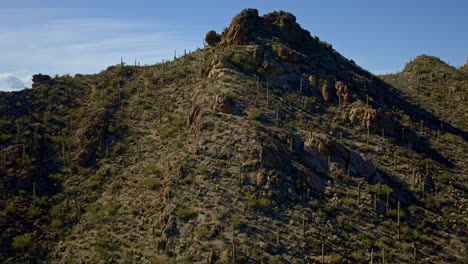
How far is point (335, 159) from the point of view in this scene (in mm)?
30859

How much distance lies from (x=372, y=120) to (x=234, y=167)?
14.6 meters

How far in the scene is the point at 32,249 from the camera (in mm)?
25984

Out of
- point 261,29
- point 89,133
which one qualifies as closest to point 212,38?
point 261,29

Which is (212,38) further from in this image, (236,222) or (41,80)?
(236,222)

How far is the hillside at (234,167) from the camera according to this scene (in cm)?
2484

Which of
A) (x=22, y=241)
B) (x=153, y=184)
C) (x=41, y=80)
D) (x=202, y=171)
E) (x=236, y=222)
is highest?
(x=41, y=80)

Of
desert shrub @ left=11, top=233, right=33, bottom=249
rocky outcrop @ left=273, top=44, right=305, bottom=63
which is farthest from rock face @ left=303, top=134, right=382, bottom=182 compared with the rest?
desert shrub @ left=11, top=233, right=33, bottom=249

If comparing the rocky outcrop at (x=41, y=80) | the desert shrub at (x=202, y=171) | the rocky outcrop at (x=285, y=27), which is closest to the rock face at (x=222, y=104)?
the desert shrub at (x=202, y=171)

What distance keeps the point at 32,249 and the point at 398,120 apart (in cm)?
3341

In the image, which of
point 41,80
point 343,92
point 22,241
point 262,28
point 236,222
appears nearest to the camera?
point 236,222

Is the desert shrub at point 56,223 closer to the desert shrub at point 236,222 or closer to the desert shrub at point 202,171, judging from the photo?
the desert shrub at point 202,171

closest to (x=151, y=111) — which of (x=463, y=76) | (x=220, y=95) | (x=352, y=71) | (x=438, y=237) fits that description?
(x=220, y=95)

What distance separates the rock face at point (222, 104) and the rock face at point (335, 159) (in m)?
7.33

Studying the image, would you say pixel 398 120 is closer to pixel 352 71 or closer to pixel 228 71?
pixel 352 71
